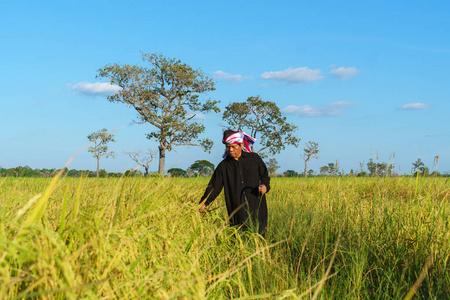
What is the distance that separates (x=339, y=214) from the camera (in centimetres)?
536

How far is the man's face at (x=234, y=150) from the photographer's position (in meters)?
5.32

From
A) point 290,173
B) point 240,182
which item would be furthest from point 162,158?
point 240,182

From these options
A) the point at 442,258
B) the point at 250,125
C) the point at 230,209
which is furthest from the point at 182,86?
the point at 442,258

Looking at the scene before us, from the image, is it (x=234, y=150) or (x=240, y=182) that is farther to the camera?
(x=240, y=182)

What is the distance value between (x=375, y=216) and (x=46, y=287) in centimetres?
369

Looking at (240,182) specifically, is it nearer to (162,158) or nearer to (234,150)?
(234,150)

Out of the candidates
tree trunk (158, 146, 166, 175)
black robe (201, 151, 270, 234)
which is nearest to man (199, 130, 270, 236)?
black robe (201, 151, 270, 234)

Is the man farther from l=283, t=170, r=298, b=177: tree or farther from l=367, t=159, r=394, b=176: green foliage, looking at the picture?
l=283, t=170, r=298, b=177: tree

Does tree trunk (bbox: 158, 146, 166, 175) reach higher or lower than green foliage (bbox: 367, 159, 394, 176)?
higher

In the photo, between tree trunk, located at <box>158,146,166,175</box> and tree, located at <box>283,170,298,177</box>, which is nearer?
tree, located at <box>283,170,298,177</box>

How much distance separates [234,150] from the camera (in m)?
5.36

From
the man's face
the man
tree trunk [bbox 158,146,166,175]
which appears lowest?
the man

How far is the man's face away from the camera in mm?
5320

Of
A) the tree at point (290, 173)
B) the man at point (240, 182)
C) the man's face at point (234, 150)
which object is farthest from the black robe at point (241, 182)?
the tree at point (290, 173)
